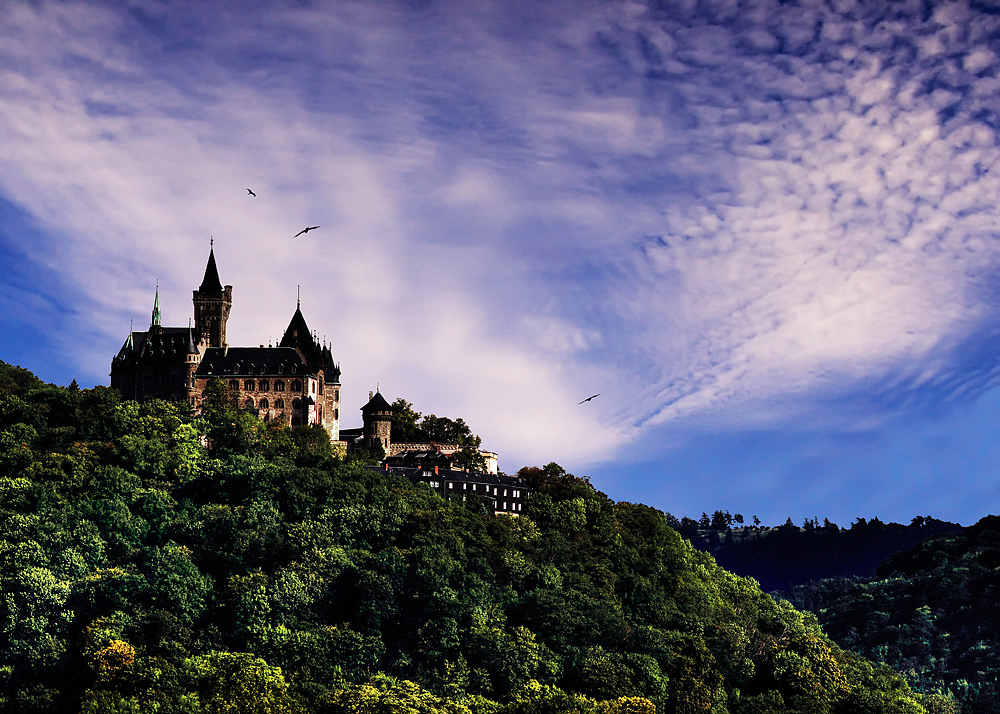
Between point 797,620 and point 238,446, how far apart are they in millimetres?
56516

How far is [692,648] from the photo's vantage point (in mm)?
92938

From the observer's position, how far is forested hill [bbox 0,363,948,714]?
3209 inches

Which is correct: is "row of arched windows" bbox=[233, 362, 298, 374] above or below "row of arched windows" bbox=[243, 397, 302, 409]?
above

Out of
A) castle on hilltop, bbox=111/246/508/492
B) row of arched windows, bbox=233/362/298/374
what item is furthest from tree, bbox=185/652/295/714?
row of arched windows, bbox=233/362/298/374

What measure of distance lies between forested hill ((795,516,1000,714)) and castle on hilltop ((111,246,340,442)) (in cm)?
8744

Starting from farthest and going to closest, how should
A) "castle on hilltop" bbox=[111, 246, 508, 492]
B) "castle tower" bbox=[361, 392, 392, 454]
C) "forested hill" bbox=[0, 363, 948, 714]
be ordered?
"castle tower" bbox=[361, 392, 392, 454] → "castle on hilltop" bbox=[111, 246, 508, 492] → "forested hill" bbox=[0, 363, 948, 714]

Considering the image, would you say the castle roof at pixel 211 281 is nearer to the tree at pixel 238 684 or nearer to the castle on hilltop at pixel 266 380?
the castle on hilltop at pixel 266 380

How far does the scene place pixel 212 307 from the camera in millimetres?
125062

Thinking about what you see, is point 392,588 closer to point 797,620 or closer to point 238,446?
point 238,446

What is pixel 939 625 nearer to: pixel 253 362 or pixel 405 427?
pixel 405 427

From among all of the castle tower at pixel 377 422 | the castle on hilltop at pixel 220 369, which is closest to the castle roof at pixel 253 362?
the castle on hilltop at pixel 220 369

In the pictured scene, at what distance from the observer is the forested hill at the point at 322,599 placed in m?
81.5

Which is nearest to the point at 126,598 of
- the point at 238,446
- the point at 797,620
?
the point at 238,446

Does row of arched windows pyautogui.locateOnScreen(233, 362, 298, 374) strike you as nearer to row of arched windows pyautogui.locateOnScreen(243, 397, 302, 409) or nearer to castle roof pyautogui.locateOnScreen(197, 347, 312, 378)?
castle roof pyautogui.locateOnScreen(197, 347, 312, 378)
